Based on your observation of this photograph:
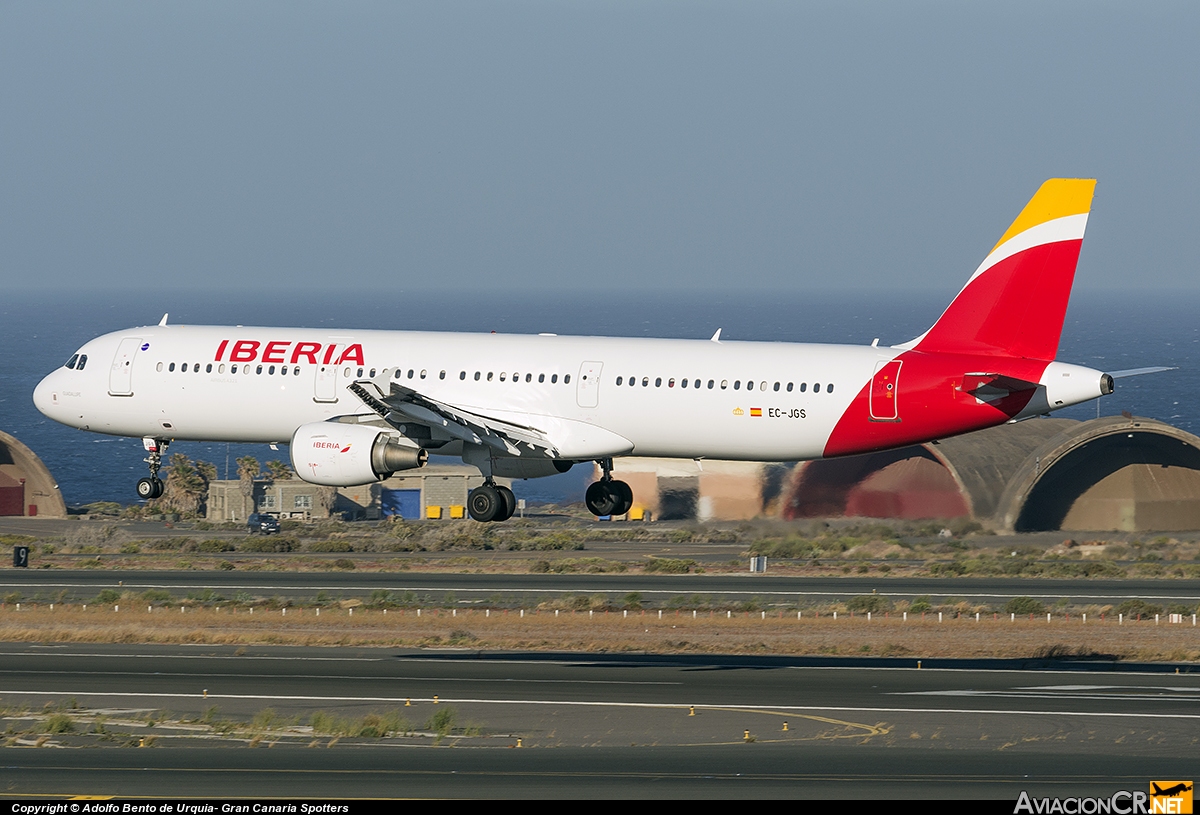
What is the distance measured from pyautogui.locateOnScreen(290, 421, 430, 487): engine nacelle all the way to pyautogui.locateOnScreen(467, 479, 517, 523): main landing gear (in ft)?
6.64

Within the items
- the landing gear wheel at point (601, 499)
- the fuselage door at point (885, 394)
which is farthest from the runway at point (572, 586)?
the fuselage door at point (885, 394)

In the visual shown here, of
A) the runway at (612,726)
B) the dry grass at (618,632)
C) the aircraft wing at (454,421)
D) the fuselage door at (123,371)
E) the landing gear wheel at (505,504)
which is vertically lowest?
the runway at (612,726)

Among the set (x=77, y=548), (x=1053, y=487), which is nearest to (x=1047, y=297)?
(x=1053, y=487)

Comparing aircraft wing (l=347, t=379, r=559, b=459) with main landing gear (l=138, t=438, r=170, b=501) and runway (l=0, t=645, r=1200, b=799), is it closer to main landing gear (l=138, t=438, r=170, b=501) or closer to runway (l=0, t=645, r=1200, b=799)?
runway (l=0, t=645, r=1200, b=799)

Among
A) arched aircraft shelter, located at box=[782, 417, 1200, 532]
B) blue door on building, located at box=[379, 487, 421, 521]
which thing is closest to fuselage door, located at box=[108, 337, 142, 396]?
arched aircraft shelter, located at box=[782, 417, 1200, 532]

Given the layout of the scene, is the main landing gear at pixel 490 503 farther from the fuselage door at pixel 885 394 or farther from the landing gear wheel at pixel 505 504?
the fuselage door at pixel 885 394

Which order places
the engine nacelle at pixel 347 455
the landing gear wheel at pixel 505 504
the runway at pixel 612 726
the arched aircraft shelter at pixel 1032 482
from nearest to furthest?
the runway at pixel 612 726, the engine nacelle at pixel 347 455, the landing gear wheel at pixel 505 504, the arched aircraft shelter at pixel 1032 482

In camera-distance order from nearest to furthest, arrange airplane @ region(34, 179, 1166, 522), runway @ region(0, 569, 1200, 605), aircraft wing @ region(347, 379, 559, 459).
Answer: airplane @ region(34, 179, 1166, 522), aircraft wing @ region(347, 379, 559, 459), runway @ region(0, 569, 1200, 605)

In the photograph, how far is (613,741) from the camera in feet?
103

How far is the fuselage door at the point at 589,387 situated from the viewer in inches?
1837

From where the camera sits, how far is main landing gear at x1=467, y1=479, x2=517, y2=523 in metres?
47.4

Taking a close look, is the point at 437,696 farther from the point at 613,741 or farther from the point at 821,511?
the point at 821,511

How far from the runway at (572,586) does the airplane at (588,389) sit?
32.1ft

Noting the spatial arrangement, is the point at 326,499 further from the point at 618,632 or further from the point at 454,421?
the point at 454,421
